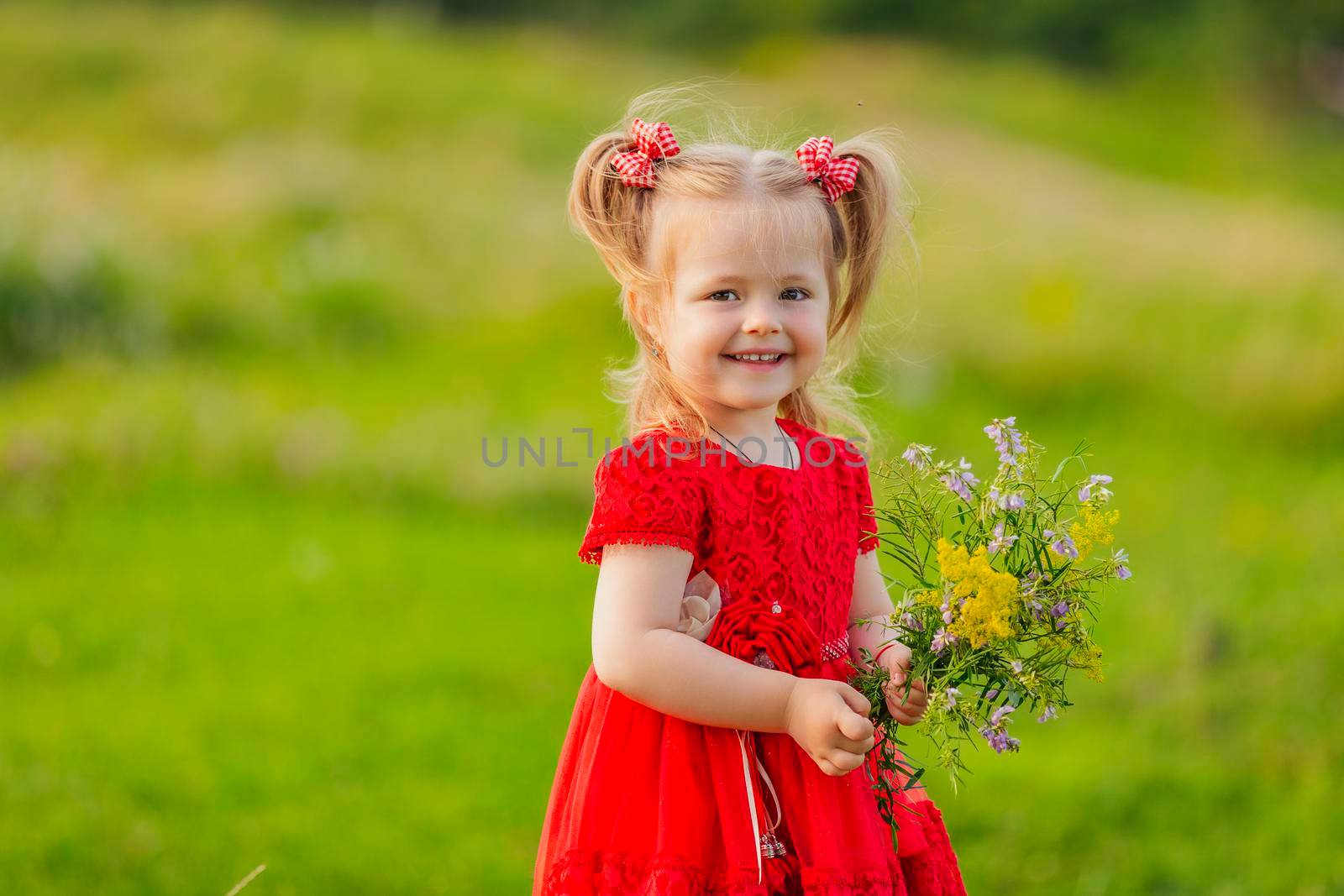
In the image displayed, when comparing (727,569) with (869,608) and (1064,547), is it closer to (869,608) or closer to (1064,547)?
(869,608)

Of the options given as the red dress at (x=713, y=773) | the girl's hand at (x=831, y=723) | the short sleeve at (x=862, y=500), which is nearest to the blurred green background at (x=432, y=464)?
the short sleeve at (x=862, y=500)

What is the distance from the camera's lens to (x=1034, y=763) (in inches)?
157

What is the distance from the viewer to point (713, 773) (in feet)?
6.45

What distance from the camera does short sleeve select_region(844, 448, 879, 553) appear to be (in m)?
2.24

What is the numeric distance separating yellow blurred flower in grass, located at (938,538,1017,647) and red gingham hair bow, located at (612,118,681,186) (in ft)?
2.43

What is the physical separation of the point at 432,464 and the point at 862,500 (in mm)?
3994

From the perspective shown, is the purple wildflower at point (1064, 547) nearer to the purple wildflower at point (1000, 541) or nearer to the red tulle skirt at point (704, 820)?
the purple wildflower at point (1000, 541)

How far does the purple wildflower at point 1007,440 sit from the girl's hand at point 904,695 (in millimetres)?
299

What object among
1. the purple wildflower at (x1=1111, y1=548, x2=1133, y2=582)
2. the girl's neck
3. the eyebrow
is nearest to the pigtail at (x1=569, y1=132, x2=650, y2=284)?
the eyebrow

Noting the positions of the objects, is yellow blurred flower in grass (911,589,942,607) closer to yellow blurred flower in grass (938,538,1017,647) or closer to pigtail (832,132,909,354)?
yellow blurred flower in grass (938,538,1017,647)

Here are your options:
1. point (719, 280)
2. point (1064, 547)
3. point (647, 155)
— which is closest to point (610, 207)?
point (647, 155)

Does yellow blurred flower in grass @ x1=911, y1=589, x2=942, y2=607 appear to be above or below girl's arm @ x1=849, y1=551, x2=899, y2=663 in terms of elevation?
below

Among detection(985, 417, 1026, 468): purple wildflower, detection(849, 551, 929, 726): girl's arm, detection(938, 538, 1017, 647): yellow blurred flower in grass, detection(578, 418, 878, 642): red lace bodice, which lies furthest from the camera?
detection(849, 551, 929, 726): girl's arm

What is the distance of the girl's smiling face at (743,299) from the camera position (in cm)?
200
